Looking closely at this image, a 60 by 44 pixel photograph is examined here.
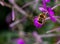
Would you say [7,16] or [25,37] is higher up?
[7,16]

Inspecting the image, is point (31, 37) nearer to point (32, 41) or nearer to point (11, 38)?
point (32, 41)

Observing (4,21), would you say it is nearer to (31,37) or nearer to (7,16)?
(7,16)

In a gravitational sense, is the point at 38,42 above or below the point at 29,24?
below

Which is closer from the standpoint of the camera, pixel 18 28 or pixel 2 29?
pixel 18 28

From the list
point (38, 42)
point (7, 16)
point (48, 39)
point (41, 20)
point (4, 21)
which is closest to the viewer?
point (41, 20)

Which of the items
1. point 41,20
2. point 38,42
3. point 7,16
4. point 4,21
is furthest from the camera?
point 4,21

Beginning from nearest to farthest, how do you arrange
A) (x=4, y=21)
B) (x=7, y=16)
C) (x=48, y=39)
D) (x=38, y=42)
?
(x=38, y=42) → (x=48, y=39) → (x=7, y=16) → (x=4, y=21)

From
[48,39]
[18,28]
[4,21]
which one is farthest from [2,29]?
[48,39]

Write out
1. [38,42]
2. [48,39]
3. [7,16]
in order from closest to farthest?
[38,42] < [48,39] < [7,16]

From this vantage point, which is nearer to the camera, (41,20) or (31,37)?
(41,20)

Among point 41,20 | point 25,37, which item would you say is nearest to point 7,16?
point 25,37
